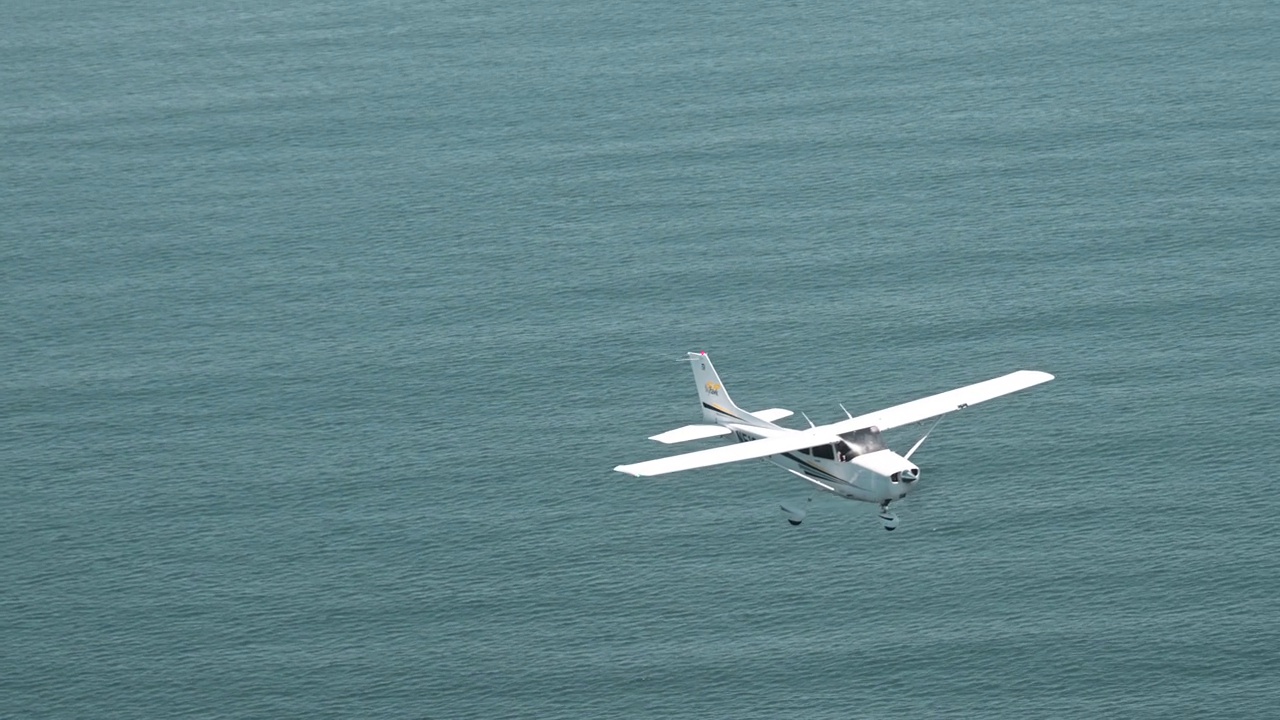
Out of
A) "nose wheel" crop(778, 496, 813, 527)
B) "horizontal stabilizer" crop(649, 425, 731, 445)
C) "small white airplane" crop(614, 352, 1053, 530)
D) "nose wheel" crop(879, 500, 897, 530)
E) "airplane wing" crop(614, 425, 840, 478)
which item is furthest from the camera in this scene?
"nose wheel" crop(778, 496, 813, 527)

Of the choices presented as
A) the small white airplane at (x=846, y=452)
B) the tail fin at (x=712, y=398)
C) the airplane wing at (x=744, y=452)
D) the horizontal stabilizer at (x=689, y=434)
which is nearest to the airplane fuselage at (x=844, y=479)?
the small white airplane at (x=846, y=452)

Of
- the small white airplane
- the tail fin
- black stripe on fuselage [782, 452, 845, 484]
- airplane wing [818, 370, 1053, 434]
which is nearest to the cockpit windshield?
the small white airplane

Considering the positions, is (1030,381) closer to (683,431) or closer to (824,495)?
(824,495)

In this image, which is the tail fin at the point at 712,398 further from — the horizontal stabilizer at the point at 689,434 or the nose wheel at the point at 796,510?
the nose wheel at the point at 796,510

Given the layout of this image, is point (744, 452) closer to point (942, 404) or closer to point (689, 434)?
point (689, 434)

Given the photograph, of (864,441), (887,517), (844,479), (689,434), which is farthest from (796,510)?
(689,434)

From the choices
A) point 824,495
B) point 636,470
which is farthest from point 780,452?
point 636,470

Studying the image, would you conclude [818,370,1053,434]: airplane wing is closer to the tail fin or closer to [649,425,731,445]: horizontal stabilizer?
[649,425,731,445]: horizontal stabilizer
